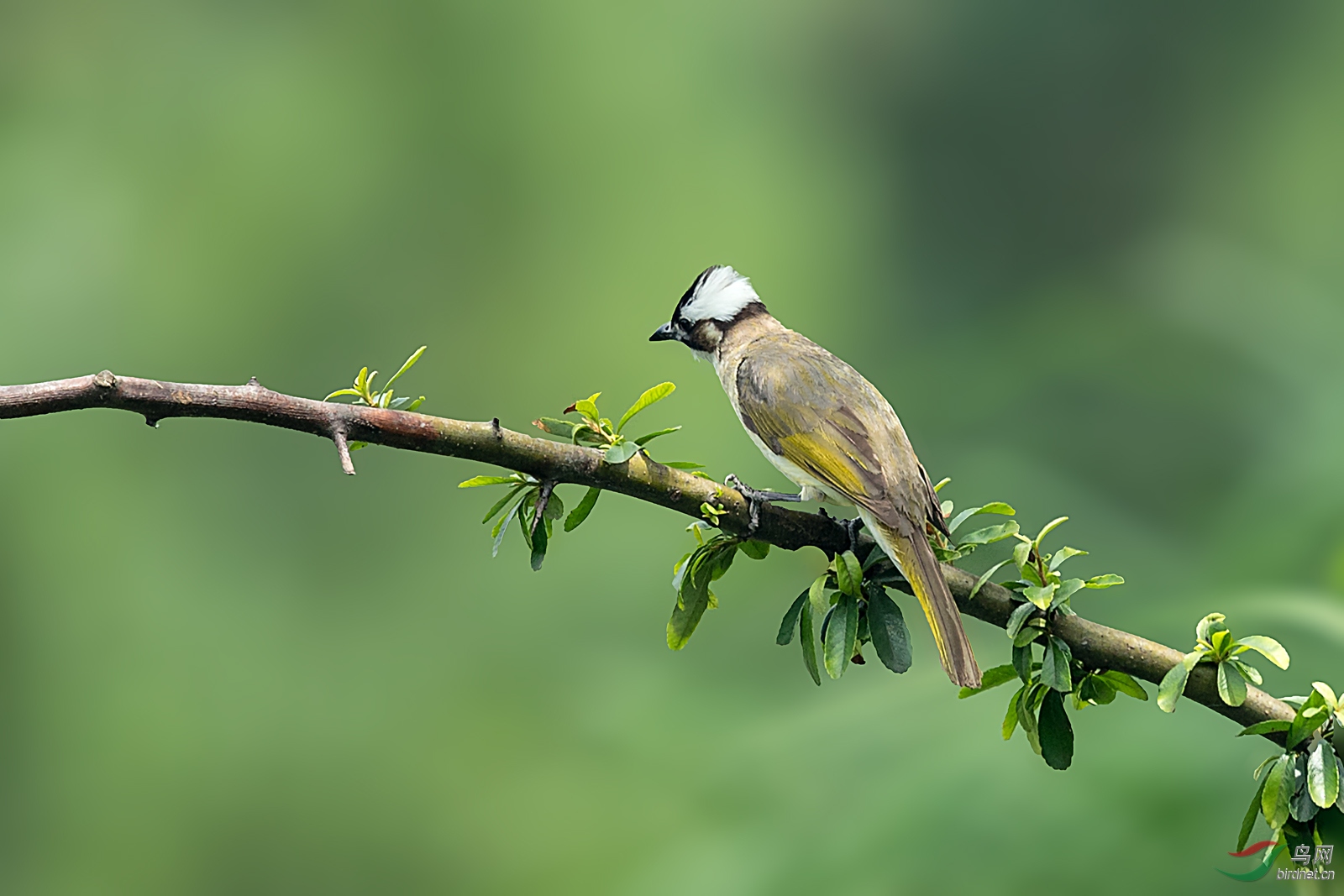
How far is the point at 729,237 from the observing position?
3959mm

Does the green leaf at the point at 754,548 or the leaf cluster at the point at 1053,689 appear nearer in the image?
the leaf cluster at the point at 1053,689

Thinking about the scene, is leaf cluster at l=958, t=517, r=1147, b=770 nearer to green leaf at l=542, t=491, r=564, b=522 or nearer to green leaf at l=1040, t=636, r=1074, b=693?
green leaf at l=1040, t=636, r=1074, b=693

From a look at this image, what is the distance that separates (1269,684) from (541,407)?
84.7 inches

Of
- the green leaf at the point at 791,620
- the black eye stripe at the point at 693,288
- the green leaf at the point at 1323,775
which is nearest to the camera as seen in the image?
the green leaf at the point at 1323,775

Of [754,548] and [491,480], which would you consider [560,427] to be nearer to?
[491,480]

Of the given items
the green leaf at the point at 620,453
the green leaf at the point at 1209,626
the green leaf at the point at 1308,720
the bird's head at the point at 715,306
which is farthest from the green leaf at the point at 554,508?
the bird's head at the point at 715,306

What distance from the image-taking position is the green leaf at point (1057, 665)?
1127 mm

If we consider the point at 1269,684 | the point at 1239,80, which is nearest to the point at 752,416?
the point at 1269,684

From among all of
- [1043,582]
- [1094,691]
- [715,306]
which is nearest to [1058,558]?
[1043,582]

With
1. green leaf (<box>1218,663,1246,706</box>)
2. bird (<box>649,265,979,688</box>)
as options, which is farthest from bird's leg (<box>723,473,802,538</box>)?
green leaf (<box>1218,663,1246,706</box>)

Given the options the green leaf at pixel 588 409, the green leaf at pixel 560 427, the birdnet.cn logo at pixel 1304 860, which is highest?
the green leaf at pixel 588 409

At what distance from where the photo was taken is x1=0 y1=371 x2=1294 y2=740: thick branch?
38.0 inches

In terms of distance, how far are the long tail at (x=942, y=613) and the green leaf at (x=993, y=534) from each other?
46mm

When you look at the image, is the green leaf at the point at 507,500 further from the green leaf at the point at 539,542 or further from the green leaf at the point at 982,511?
the green leaf at the point at 982,511
